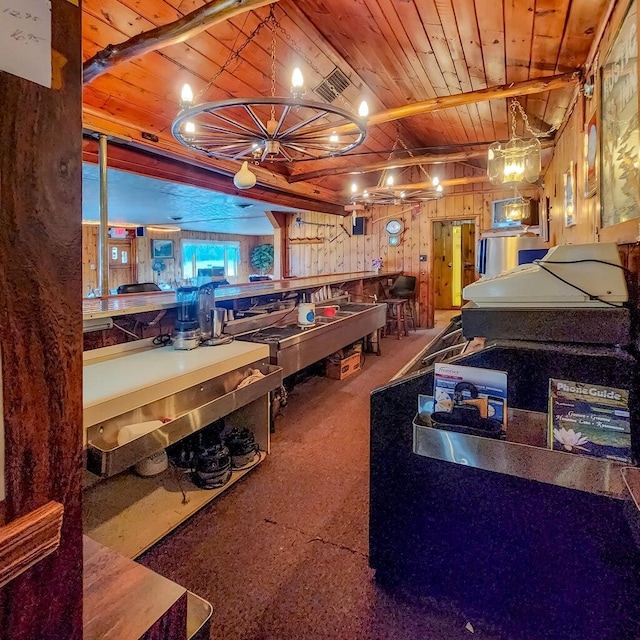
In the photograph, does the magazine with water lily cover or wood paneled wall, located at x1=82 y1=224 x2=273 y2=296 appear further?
wood paneled wall, located at x1=82 y1=224 x2=273 y2=296

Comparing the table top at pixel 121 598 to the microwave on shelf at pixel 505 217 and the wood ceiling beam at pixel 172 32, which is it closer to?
the wood ceiling beam at pixel 172 32

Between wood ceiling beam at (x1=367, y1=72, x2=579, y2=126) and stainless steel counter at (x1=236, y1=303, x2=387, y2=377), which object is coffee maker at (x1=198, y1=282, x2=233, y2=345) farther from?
wood ceiling beam at (x1=367, y1=72, x2=579, y2=126)

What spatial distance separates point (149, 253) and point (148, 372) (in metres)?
9.75

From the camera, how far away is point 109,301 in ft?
8.53

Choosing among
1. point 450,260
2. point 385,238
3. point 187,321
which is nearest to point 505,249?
point 187,321

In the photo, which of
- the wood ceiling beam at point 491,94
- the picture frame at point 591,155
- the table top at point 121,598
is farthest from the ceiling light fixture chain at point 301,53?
the table top at point 121,598

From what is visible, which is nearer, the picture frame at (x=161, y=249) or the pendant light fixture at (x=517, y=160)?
the pendant light fixture at (x=517, y=160)

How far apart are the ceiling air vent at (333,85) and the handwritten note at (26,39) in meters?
4.15

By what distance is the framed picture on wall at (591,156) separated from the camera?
82.1 inches

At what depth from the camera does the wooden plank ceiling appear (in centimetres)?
259

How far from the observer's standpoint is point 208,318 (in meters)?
2.64

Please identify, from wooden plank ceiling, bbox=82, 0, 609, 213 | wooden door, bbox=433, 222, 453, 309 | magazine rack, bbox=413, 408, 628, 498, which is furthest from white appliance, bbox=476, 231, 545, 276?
wooden door, bbox=433, 222, 453, 309

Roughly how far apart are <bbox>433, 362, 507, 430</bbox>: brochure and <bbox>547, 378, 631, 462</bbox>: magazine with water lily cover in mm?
136

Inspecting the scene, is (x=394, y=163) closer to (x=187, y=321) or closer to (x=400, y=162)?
(x=400, y=162)
